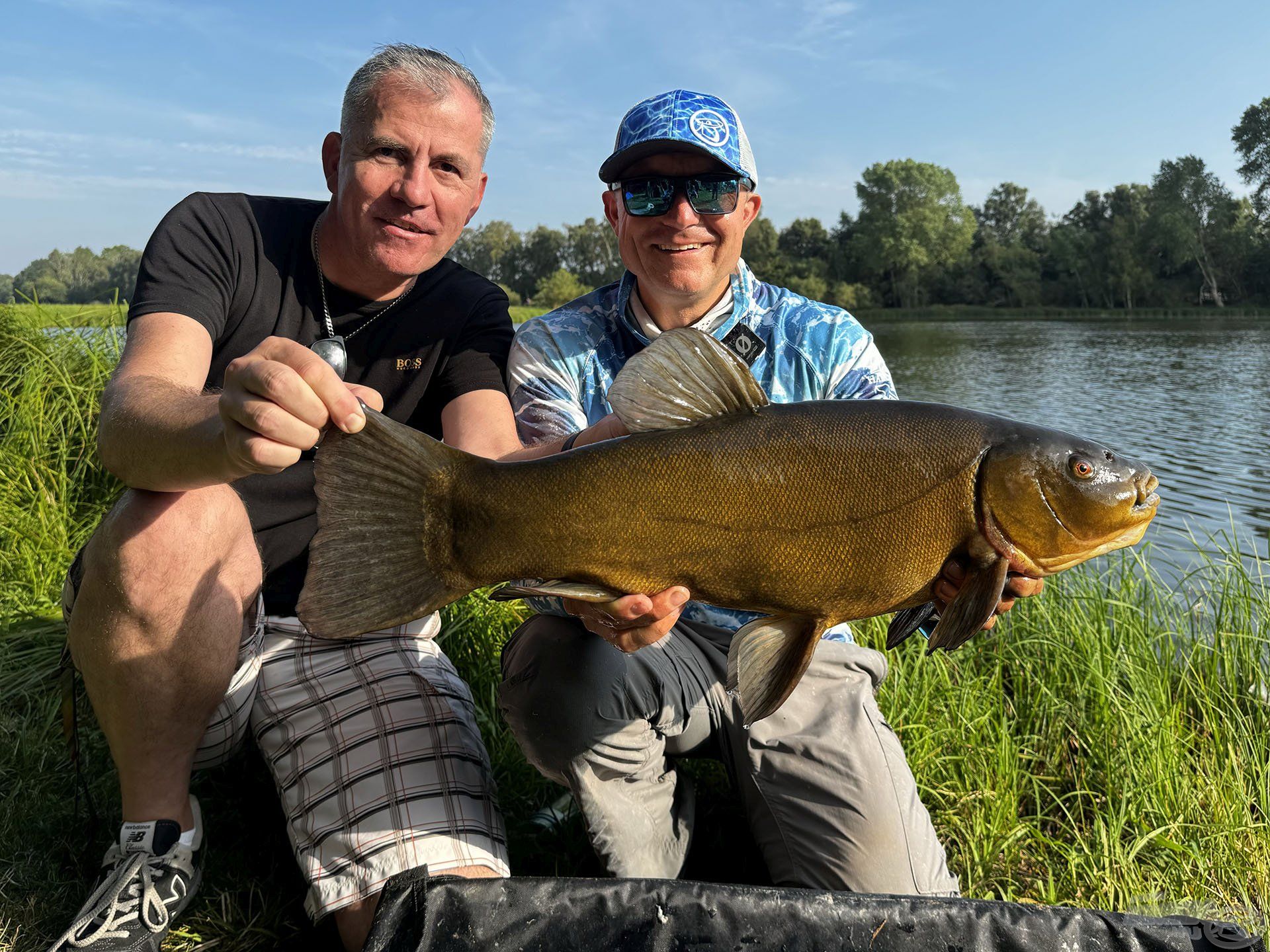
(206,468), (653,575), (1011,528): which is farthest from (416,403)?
(1011,528)

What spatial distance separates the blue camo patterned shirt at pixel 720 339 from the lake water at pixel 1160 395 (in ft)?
10.4

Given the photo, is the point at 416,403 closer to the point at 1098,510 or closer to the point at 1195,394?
the point at 1098,510

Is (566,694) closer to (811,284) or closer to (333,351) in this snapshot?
(333,351)

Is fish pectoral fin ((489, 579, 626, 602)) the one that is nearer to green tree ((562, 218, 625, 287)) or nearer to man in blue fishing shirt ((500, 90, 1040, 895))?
man in blue fishing shirt ((500, 90, 1040, 895))

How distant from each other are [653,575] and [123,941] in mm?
1680

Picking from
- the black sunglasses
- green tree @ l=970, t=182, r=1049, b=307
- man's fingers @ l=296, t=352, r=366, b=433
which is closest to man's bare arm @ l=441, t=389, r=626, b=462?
the black sunglasses

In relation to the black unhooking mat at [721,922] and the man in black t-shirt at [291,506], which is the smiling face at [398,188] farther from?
the black unhooking mat at [721,922]

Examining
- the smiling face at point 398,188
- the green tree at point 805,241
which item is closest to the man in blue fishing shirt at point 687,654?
the smiling face at point 398,188

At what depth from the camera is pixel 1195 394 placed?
61.2 feet

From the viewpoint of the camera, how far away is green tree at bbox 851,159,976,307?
80875 millimetres

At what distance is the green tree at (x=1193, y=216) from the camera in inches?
2308

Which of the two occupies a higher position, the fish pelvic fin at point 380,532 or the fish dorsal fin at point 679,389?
the fish dorsal fin at point 679,389

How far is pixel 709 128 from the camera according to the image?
3041mm

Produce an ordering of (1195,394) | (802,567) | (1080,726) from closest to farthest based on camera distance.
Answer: (802,567)
(1080,726)
(1195,394)
